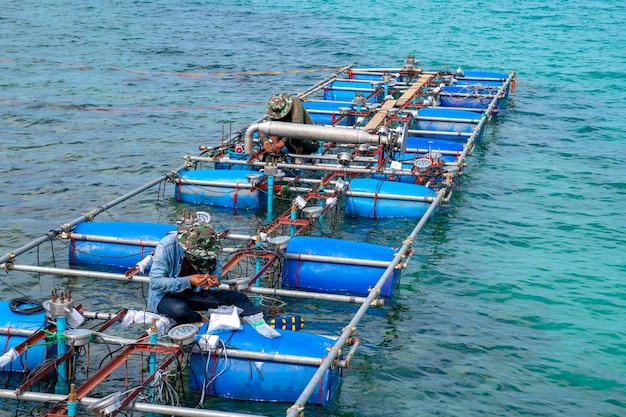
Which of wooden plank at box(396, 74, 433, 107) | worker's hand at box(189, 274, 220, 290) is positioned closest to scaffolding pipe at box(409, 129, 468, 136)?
wooden plank at box(396, 74, 433, 107)

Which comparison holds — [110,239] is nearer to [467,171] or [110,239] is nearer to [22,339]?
[22,339]

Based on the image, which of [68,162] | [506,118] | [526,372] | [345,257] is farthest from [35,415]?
[506,118]

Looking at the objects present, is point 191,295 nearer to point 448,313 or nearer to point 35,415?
point 35,415

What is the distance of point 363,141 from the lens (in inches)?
826

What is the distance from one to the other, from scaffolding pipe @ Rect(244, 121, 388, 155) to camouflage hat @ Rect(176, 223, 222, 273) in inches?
328

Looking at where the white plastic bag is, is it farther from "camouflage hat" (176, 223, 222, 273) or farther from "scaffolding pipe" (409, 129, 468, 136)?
"scaffolding pipe" (409, 129, 468, 136)

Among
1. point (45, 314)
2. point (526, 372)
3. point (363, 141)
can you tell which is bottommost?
point (526, 372)

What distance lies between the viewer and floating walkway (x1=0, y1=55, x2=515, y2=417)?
38.4ft

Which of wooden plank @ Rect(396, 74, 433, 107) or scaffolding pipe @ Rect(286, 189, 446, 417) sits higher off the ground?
wooden plank @ Rect(396, 74, 433, 107)

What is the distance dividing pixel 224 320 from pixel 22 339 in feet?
9.46

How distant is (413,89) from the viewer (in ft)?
101

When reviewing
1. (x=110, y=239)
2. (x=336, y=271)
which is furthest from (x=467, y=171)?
(x=110, y=239)

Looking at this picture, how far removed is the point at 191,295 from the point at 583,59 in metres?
38.2

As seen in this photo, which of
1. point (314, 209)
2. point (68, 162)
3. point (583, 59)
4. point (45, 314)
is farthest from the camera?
point (583, 59)
